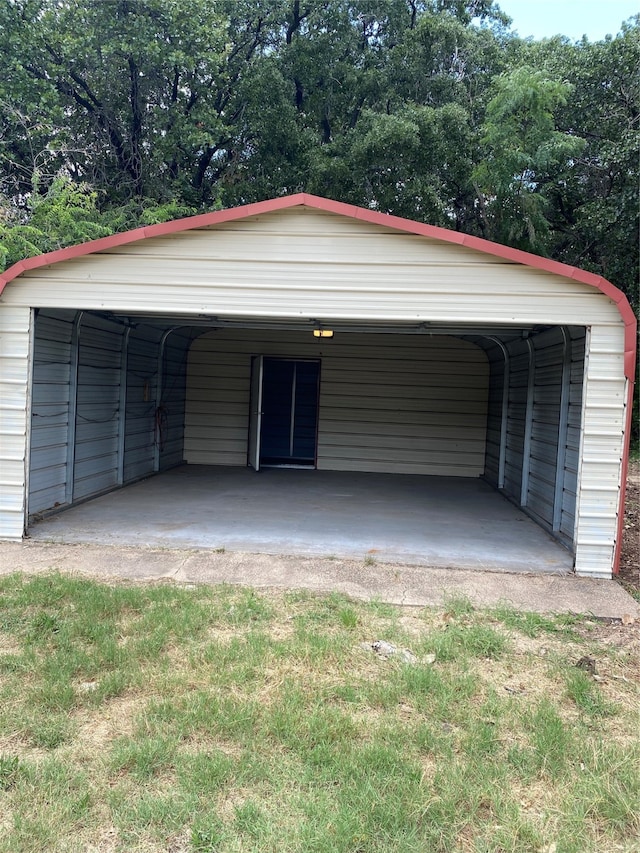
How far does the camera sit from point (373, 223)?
4.82 m

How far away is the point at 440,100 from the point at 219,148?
180 inches

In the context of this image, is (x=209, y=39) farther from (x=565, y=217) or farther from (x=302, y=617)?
(x=302, y=617)

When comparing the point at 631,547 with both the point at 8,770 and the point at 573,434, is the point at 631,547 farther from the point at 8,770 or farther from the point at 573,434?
the point at 8,770

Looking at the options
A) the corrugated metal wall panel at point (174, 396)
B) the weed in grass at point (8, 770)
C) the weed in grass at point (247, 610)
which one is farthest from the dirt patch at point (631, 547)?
the corrugated metal wall panel at point (174, 396)

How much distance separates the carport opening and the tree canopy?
7.86ft

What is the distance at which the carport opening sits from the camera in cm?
594

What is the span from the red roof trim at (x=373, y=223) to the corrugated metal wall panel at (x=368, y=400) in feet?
16.7

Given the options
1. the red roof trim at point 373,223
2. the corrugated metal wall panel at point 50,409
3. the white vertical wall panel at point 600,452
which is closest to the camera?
the red roof trim at point 373,223

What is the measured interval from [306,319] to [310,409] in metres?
4.46

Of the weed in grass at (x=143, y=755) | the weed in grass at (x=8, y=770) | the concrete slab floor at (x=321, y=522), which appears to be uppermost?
the concrete slab floor at (x=321, y=522)

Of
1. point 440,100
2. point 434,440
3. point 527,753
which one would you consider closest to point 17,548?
point 527,753

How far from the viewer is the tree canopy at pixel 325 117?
9906mm

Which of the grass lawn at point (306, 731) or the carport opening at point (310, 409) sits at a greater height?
the carport opening at point (310, 409)

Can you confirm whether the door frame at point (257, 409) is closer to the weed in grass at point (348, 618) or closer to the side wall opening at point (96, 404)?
the side wall opening at point (96, 404)
